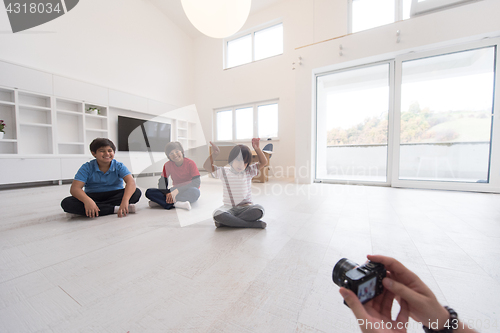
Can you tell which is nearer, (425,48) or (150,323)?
(150,323)

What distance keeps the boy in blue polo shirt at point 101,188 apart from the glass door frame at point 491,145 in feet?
11.8

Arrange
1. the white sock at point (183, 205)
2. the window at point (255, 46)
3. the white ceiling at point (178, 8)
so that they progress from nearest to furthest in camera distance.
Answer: the white sock at point (183, 205), the white ceiling at point (178, 8), the window at point (255, 46)

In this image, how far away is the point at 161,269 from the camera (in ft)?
2.87

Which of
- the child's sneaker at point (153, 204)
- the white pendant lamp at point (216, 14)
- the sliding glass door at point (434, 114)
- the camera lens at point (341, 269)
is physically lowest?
the child's sneaker at point (153, 204)

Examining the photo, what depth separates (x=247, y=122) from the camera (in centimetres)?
543

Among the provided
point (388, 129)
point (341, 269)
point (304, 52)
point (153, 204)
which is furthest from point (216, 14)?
point (388, 129)

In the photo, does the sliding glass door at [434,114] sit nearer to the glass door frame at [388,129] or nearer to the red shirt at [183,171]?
the glass door frame at [388,129]

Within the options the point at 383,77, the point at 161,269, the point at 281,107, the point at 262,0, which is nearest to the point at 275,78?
the point at 281,107

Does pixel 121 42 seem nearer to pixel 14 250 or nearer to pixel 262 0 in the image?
pixel 262 0

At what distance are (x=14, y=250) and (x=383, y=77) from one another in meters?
4.73

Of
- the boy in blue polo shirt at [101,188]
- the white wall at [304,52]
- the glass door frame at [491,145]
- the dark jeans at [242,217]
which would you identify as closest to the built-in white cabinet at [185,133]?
the white wall at [304,52]

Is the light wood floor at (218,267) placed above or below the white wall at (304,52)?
below

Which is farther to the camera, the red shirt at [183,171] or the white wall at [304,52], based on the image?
the white wall at [304,52]

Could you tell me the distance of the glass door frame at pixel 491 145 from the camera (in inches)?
96.8
